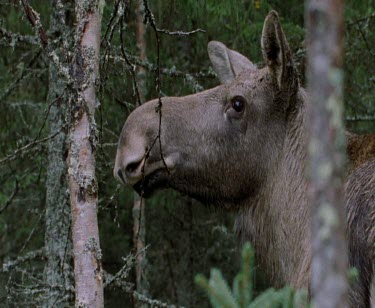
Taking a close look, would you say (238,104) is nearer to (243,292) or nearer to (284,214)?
(284,214)

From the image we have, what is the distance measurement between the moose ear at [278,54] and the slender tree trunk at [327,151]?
353cm

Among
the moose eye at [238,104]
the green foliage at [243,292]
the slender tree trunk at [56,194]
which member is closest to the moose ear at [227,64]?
the moose eye at [238,104]

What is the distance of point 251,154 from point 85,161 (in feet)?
4.55

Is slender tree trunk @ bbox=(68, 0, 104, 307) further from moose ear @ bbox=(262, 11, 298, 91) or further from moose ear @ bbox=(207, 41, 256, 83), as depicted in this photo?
moose ear @ bbox=(207, 41, 256, 83)

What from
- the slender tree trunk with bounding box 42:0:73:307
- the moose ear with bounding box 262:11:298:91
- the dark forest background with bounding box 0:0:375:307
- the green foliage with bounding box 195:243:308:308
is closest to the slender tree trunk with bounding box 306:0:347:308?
the green foliage with bounding box 195:243:308:308

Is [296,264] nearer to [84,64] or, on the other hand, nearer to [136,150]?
[136,150]

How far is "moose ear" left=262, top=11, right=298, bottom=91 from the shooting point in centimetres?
509

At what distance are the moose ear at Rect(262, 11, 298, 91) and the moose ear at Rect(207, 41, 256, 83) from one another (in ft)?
2.95

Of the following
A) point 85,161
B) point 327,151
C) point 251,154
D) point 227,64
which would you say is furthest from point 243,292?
point 227,64

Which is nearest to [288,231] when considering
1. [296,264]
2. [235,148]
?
[296,264]

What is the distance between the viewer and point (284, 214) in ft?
17.9

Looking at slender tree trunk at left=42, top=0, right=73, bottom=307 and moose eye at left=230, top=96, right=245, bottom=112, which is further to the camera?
slender tree trunk at left=42, top=0, right=73, bottom=307

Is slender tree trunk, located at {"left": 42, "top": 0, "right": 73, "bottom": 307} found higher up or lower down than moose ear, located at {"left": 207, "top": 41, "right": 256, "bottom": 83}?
lower down

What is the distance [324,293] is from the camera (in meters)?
1.50
